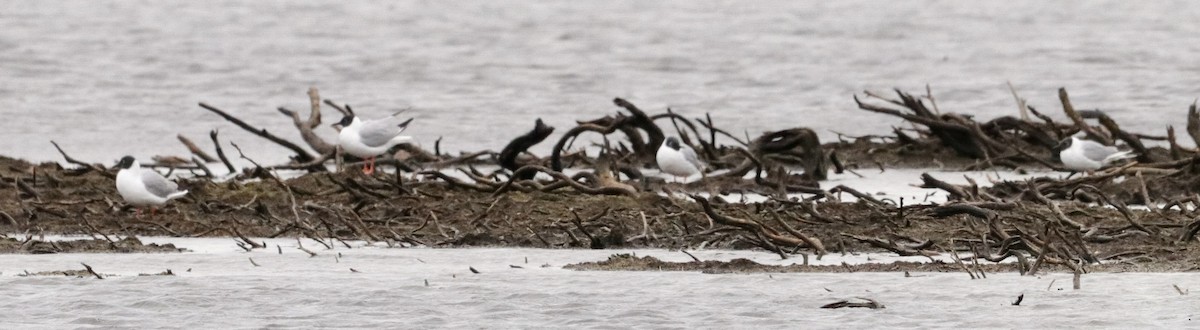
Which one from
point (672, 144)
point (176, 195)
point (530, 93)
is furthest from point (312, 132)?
point (530, 93)

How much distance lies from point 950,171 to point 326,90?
11.3 meters

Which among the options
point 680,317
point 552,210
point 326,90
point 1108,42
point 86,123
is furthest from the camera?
point 1108,42

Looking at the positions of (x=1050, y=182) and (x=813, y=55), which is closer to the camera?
(x=1050, y=182)

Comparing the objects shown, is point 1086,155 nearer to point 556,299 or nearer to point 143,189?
point 143,189

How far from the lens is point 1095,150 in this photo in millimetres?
12977

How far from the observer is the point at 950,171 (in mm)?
13758

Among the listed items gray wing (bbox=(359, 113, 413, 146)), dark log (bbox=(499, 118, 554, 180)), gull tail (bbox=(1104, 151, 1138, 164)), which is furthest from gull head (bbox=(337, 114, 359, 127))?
gull tail (bbox=(1104, 151, 1138, 164))

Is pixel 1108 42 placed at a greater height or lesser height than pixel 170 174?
greater

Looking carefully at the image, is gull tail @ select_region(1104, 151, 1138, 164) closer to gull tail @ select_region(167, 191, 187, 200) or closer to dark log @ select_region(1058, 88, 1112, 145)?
dark log @ select_region(1058, 88, 1112, 145)

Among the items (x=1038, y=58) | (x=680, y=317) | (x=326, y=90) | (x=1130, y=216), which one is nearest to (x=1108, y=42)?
(x=1038, y=58)

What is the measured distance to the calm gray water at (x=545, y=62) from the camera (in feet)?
66.1

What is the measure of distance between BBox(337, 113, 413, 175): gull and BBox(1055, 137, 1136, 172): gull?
4577 mm

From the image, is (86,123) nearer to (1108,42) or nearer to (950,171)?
(950,171)

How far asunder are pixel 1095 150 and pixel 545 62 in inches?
516
